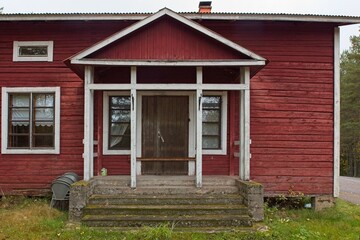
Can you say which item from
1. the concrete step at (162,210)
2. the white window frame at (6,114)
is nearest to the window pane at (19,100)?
the white window frame at (6,114)

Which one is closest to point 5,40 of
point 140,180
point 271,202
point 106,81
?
point 106,81

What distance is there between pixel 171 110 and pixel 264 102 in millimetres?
2504

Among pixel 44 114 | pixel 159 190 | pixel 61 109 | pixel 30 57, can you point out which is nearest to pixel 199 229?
pixel 159 190

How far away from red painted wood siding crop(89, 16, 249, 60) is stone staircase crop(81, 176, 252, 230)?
2.83 m

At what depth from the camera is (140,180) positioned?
7891 millimetres

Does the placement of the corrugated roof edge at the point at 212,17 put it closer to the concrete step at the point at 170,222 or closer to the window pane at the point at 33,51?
the window pane at the point at 33,51

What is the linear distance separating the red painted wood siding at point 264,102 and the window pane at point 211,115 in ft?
1.45

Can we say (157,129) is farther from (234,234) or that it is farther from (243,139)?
(234,234)

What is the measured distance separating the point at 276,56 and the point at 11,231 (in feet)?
24.5

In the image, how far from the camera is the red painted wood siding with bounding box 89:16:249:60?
764 centimetres

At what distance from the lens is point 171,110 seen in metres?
9.34

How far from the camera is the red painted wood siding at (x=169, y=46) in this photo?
301 inches

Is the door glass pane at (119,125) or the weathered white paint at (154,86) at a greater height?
the weathered white paint at (154,86)

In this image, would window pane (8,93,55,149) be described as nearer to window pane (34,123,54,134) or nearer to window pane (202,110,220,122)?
window pane (34,123,54,134)
